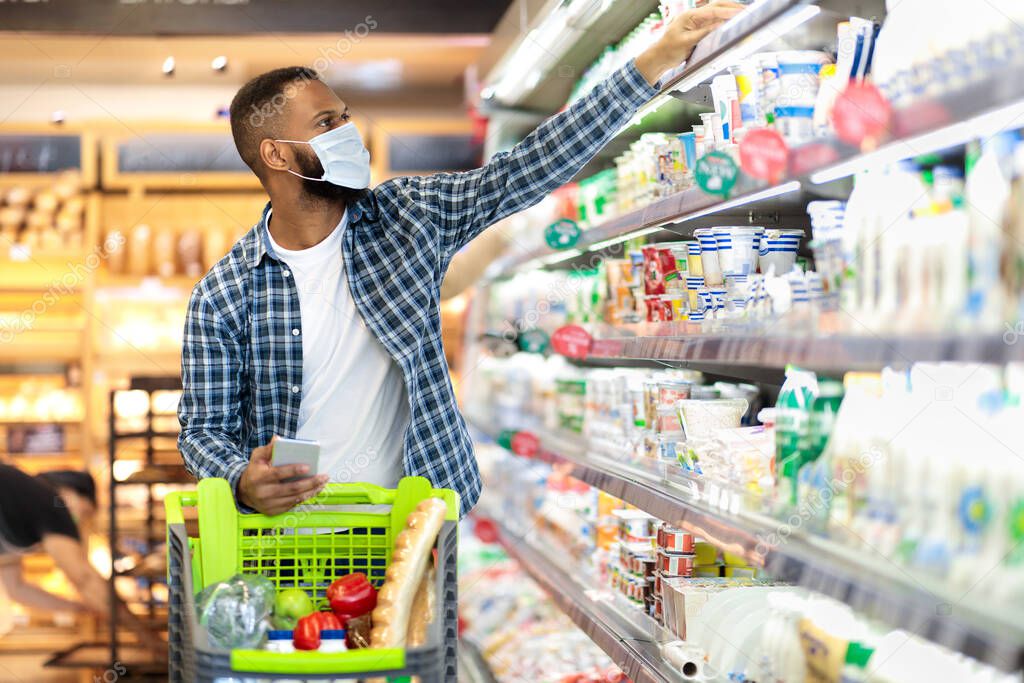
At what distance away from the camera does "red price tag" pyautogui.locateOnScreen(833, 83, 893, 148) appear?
1662mm

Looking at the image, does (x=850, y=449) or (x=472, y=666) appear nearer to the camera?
(x=850, y=449)

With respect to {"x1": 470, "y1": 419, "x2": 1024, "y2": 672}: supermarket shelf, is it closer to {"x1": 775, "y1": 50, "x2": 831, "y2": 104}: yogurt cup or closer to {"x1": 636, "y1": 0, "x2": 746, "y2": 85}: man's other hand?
{"x1": 775, "y1": 50, "x2": 831, "y2": 104}: yogurt cup

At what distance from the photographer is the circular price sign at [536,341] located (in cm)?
438

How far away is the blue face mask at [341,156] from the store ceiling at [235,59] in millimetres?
4264

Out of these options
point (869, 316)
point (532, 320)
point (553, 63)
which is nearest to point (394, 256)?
point (869, 316)

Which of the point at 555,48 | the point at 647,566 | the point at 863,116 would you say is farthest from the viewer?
the point at 555,48

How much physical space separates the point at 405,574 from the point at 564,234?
199 centimetres

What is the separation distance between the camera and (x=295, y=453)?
6.51 feet

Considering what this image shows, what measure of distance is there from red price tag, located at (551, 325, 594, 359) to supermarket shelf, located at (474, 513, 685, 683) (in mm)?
741

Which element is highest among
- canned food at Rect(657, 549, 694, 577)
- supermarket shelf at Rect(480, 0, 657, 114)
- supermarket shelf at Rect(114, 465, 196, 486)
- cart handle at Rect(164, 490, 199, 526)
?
supermarket shelf at Rect(480, 0, 657, 114)

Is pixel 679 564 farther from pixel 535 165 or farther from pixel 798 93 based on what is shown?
pixel 798 93

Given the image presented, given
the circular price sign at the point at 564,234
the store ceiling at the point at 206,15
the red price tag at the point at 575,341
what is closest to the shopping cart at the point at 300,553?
the red price tag at the point at 575,341

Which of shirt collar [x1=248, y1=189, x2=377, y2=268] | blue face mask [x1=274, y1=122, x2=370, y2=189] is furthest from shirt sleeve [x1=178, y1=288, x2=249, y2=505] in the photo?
Answer: blue face mask [x1=274, y1=122, x2=370, y2=189]

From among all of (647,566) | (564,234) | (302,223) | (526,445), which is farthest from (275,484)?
(526,445)
